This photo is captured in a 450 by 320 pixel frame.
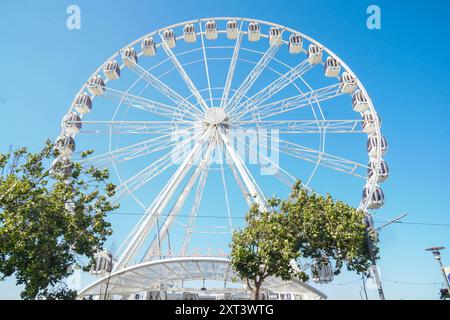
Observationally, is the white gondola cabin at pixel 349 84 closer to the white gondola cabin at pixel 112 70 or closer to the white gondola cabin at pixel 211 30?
the white gondola cabin at pixel 211 30

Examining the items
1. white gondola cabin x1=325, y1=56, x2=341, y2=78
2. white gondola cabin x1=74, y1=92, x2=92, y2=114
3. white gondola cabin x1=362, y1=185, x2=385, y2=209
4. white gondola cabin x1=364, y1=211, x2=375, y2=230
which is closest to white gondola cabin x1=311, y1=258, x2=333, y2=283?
white gondola cabin x1=364, y1=211, x2=375, y2=230

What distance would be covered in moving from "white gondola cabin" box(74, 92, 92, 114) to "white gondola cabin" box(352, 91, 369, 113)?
22037mm

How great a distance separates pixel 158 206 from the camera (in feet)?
76.0

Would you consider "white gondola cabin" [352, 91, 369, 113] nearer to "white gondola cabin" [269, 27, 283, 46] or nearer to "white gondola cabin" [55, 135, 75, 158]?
"white gondola cabin" [269, 27, 283, 46]

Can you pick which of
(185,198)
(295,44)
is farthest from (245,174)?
(295,44)

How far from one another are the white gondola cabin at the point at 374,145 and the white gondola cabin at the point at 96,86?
22.2m

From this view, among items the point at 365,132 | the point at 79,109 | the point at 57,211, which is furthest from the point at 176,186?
the point at 365,132

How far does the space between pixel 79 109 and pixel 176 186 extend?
11.5 meters

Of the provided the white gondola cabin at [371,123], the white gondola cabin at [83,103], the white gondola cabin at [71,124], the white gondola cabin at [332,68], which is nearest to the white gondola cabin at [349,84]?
the white gondola cabin at [332,68]

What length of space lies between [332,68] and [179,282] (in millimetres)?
21531

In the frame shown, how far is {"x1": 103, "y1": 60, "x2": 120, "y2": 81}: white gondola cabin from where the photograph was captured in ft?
96.3

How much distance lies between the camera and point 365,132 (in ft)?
87.4
